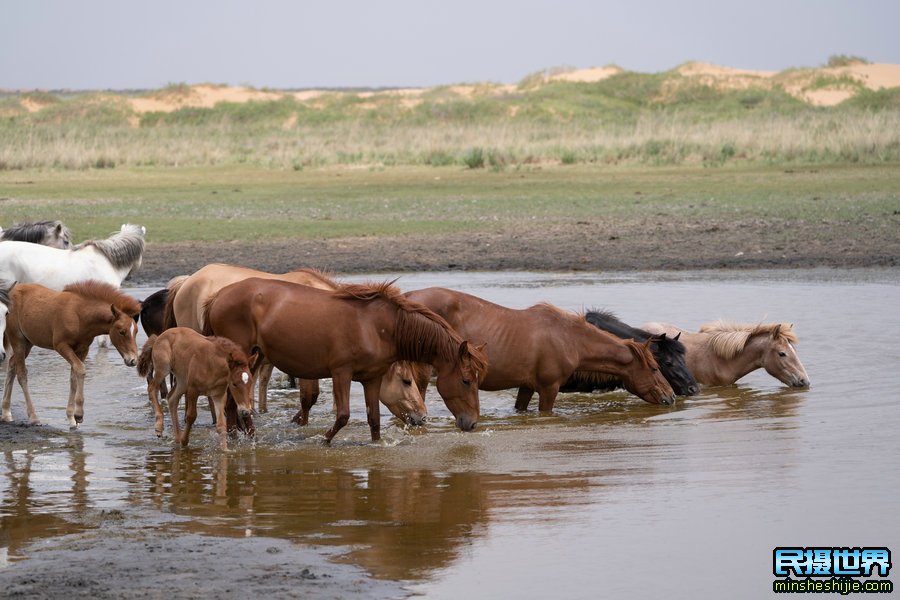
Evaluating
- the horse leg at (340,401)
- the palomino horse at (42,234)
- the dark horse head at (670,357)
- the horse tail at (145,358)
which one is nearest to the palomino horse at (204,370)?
the horse tail at (145,358)

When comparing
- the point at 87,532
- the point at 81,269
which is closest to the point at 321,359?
the point at 87,532

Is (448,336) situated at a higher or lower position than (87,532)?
higher

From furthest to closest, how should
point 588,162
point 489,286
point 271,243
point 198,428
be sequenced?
point 588,162 → point 271,243 → point 489,286 → point 198,428

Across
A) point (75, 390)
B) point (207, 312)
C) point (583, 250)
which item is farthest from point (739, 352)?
point (583, 250)

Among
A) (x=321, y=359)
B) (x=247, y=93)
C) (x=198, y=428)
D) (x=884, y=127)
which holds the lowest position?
(x=198, y=428)

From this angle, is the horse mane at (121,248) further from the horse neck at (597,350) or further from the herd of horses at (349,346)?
the horse neck at (597,350)

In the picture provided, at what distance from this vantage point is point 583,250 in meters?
20.5

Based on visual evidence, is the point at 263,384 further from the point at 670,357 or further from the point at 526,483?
the point at 526,483

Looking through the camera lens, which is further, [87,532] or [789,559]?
[87,532]

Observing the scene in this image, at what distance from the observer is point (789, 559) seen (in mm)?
6004

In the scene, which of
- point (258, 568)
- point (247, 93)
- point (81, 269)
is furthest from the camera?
point (247, 93)

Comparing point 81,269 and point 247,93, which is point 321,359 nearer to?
point 81,269

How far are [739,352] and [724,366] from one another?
0.71 ft

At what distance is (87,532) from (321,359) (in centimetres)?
299
